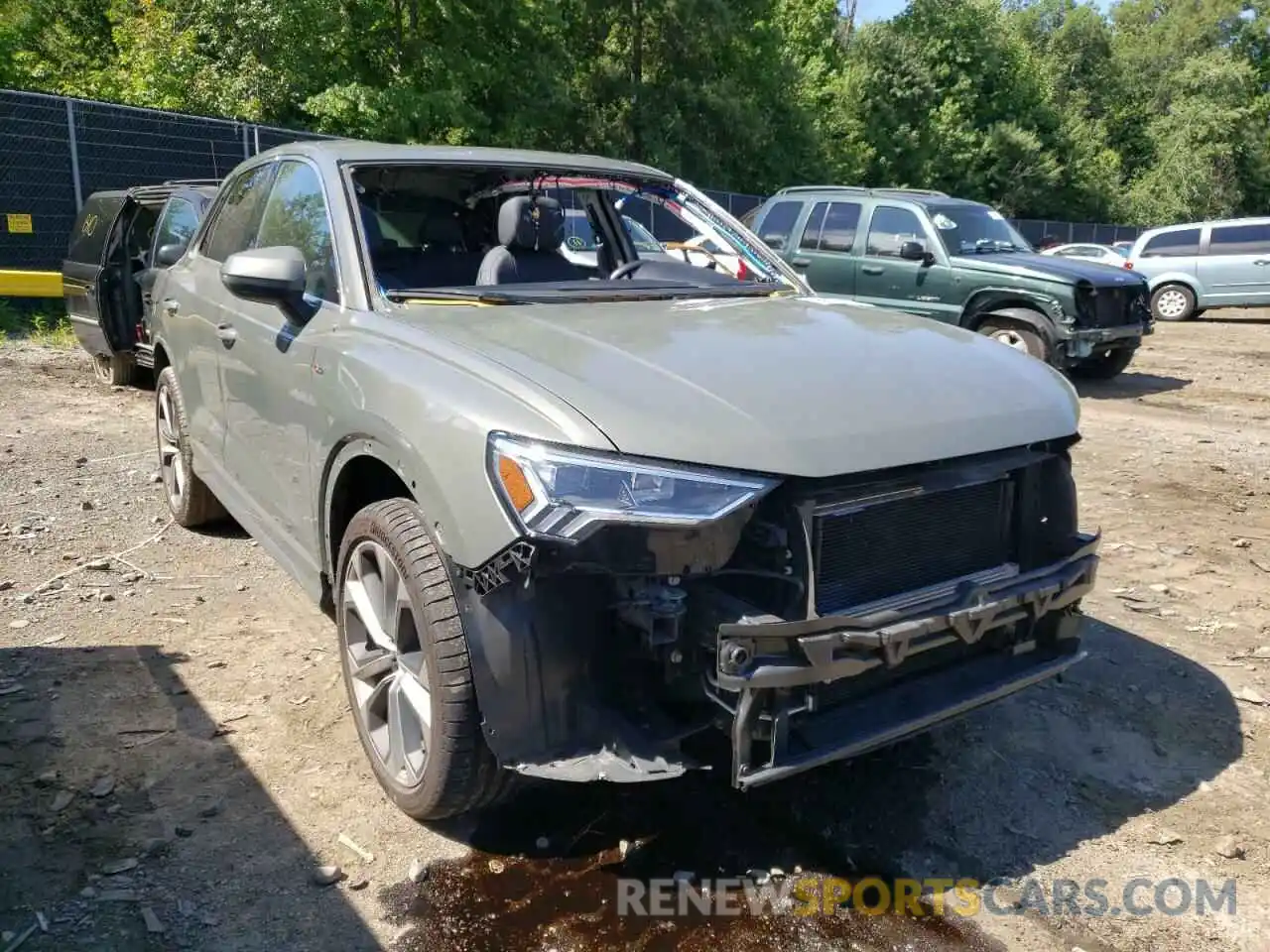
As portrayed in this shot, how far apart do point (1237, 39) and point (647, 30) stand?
45862 millimetres

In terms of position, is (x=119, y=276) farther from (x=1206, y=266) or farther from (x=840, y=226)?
(x=1206, y=266)

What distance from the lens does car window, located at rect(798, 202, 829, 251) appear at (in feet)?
37.0

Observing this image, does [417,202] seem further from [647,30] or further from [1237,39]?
[1237,39]

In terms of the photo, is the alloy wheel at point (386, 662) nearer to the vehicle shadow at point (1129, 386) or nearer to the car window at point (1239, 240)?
the vehicle shadow at point (1129, 386)

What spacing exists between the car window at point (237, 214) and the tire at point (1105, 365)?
8585mm

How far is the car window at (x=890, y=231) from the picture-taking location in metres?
10.6

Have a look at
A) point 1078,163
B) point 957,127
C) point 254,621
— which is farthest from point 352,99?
point 1078,163

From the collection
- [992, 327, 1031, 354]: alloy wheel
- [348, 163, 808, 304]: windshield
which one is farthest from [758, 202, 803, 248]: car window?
[348, 163, 808, 304]: windshield

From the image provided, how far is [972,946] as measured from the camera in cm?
246

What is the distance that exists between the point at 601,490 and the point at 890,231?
9260 millimetres

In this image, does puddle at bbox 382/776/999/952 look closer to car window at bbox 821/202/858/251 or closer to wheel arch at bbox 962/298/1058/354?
wheel arch at bbox 962/298/1058/354

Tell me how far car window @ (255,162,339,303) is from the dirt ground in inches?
57.2

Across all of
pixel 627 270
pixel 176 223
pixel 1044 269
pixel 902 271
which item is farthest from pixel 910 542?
pixel 902 271

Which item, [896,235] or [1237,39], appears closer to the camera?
[896,235]
